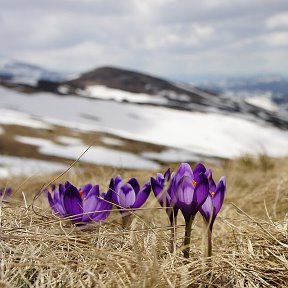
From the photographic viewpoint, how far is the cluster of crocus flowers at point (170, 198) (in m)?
2.09

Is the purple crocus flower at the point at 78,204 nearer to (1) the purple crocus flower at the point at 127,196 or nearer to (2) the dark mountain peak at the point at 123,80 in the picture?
(1) the purple crocus flower at the point at 127,196

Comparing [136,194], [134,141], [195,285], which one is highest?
[136,194]

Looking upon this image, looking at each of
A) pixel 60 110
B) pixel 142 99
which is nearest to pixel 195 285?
pixel 60 110

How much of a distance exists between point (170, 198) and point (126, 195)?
30 centimetres

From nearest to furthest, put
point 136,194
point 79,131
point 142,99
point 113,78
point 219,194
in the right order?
1. point 219,194
2. point 136,194
3. point 79,131
4. point 142,99
5. point 113,78

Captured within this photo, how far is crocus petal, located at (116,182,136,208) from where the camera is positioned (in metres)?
2.46

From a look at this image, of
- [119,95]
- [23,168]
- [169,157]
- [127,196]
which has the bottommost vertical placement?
[169,157]

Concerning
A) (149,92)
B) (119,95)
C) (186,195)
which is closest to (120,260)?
(186,195)

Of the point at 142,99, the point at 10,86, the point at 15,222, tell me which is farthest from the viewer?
the point at 142,99

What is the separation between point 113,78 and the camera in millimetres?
152375

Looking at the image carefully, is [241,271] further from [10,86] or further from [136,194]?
[10,86]

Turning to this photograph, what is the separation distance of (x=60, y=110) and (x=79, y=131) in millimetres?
14312

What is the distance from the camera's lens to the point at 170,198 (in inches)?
88.3

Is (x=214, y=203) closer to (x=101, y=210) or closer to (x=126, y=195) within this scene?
(x=126, y=195)
